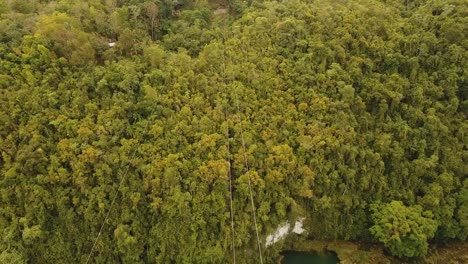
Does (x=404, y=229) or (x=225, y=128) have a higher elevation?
(x=225, y=128)

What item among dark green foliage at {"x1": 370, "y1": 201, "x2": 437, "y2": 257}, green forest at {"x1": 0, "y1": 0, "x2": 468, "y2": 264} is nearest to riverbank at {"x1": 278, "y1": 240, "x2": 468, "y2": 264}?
green forest at {"x1": 0, "y1": 0, "x2": 468, "y2": 264}

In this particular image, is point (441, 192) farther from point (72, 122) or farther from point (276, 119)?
point (72, 122)

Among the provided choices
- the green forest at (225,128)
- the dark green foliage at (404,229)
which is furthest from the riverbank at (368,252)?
the dark green foliage at (404,229)

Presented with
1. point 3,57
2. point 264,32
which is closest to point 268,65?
point 264,32

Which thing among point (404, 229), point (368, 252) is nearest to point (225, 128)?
point (368, 252)

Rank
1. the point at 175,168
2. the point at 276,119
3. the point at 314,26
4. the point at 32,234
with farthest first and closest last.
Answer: the point at 314,26
the point at 276,119
the point at 175,168
the point at 32,234

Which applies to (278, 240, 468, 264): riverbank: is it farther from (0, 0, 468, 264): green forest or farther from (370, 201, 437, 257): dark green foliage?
(370, 201, 437, 257): dark green foliage

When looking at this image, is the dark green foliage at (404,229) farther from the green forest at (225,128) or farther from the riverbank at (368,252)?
the riverbank at (368,252)

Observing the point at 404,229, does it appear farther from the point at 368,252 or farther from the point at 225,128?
the point at 225,128
